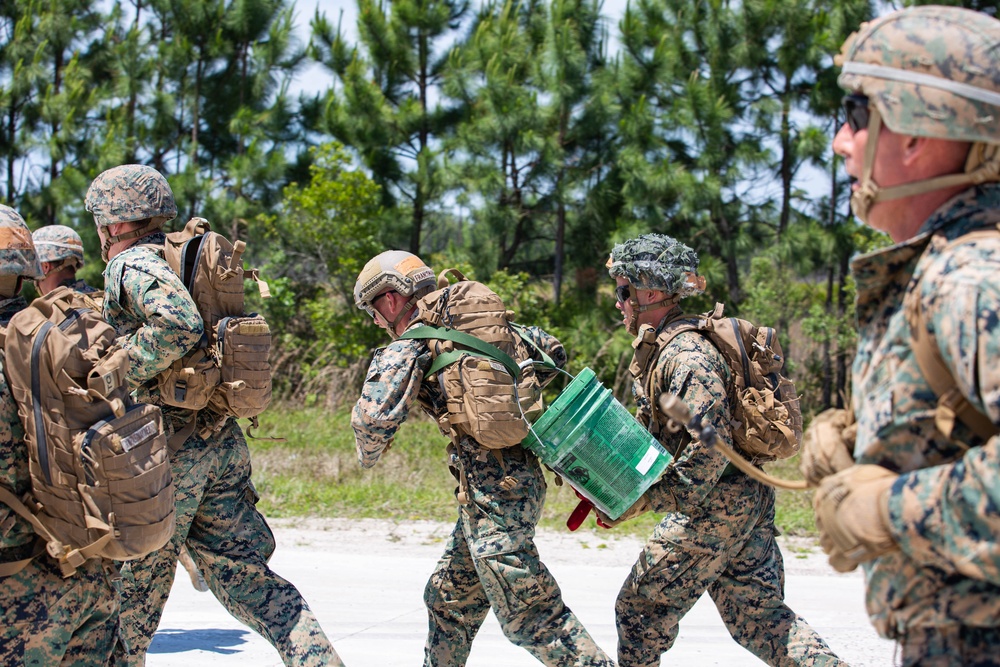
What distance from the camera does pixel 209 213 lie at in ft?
57.0

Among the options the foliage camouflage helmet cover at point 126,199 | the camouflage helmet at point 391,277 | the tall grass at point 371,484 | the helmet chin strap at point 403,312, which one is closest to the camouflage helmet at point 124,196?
the foliage camouflage helmet cover at point 126,199

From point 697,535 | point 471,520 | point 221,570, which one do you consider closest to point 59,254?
point 221,570

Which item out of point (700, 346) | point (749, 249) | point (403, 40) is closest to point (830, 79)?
point (749, 249)

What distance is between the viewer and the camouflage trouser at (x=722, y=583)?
13.6 ft

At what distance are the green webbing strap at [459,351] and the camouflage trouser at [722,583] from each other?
3.01 ft

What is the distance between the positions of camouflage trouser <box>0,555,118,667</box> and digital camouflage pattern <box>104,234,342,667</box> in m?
0.92

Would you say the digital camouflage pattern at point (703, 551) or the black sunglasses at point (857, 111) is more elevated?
the black sunglasses at point (857, 111)

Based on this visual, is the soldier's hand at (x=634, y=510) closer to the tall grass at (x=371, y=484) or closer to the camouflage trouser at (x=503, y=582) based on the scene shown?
the camouflage trouser at (x=503, y=582)

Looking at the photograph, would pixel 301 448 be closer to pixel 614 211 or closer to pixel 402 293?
pixel 402 293

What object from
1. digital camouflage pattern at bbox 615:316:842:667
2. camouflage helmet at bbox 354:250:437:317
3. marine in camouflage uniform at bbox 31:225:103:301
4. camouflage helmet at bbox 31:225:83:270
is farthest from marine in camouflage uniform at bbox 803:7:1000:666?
camouflage helmet at bbox 31:225:83:270

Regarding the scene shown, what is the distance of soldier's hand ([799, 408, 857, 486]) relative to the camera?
230cm

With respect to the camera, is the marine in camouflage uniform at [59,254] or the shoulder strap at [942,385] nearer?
→ the shoulder strap at [942,385]

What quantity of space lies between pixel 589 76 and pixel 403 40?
3.32 metres

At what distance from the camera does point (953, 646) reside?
2.06 metres
